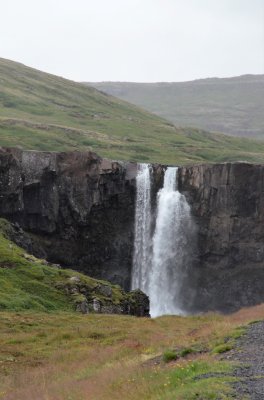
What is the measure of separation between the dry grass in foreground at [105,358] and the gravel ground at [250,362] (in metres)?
0.52

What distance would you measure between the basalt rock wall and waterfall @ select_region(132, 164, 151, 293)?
40.9 inches

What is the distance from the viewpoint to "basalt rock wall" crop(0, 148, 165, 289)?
89438 mm

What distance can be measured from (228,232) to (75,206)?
2501 cm

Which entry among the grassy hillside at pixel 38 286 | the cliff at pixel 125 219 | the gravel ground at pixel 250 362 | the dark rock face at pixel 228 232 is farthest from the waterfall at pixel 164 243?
the gravel ground at pixel 250 362

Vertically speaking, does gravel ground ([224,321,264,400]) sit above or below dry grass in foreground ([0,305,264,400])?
above

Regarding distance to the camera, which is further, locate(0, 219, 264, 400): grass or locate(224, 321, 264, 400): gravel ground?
locate(0, 219, 264, 400): grass

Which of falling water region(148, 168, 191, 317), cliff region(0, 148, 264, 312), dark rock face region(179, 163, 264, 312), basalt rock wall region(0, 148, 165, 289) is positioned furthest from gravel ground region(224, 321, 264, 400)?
dark rock face region(179, 163, 264, 312)

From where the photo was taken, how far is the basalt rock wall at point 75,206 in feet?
293

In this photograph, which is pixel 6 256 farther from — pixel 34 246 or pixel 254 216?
pixel 254 216

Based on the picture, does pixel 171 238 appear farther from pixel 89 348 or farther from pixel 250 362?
pixel 250 362

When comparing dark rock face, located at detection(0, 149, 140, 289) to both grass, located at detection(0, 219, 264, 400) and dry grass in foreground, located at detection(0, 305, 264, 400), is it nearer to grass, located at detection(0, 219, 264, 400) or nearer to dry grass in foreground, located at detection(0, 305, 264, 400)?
grass, located at detection(0, 219, 264, 400)

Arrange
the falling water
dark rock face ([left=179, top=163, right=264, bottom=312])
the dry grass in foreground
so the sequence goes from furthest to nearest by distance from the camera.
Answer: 1. the falling water
2. dark rock face ([left=179, top=163, right=264, bottom=312])
3. the dry grass in foreground

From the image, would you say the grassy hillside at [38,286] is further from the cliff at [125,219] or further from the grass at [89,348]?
the cliff at [125,219]

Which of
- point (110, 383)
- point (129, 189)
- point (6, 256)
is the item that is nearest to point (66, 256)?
point (129, 189)
